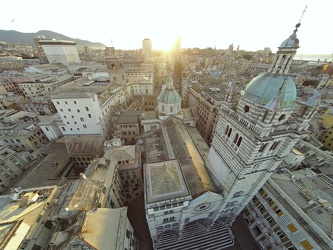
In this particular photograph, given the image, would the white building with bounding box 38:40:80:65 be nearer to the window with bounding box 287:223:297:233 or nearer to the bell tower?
the bell tower

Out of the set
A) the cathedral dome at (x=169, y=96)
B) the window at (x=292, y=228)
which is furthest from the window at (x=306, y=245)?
the cathedral dome at (x=169, y=96)

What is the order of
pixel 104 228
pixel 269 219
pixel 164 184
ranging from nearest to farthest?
pixel 104 228 < pixel 164 184 < pixel 269 219

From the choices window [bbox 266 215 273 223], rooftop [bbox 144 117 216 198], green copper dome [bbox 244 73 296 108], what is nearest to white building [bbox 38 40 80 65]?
rooftop [bbox 144 117 216 198]

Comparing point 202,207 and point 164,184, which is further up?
point 164,184

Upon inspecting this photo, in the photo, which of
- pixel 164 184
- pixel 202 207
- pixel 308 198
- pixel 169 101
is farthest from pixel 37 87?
pixel 308 198

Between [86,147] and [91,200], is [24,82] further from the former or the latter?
[91,200]

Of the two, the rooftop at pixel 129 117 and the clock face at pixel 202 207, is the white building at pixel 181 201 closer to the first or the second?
the clock face at pixel 202 207

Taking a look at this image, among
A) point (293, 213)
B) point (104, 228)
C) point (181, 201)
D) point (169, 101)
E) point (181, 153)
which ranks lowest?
point (293, 213)

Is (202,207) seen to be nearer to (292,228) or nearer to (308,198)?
(292,228)

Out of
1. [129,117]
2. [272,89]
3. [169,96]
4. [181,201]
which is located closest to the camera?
[272,89]
